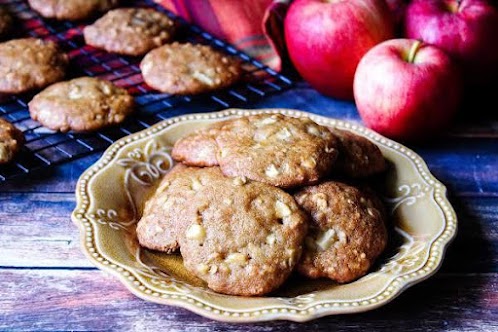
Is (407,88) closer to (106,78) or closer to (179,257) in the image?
(179,257)

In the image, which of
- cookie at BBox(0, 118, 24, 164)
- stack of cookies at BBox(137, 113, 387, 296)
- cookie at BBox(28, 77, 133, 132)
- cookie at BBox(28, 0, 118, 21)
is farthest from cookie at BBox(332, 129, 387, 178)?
cookie at BBox(28, 0, 118, 21)

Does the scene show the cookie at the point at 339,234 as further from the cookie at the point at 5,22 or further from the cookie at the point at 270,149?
the cookie at the point at 5,22

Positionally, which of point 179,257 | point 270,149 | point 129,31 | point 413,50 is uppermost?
point 413,50

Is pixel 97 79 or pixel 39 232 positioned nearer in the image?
pixel 39 232

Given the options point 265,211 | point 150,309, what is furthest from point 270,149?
point 150,309

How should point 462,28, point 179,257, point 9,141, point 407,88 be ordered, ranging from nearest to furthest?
1. point 179,257
2. point 9,141
3. point 407,88
4. point 462,28

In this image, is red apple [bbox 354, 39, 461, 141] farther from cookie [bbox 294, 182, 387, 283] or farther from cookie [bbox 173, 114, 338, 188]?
cookie [bbox 294, 182, 387, 283]
